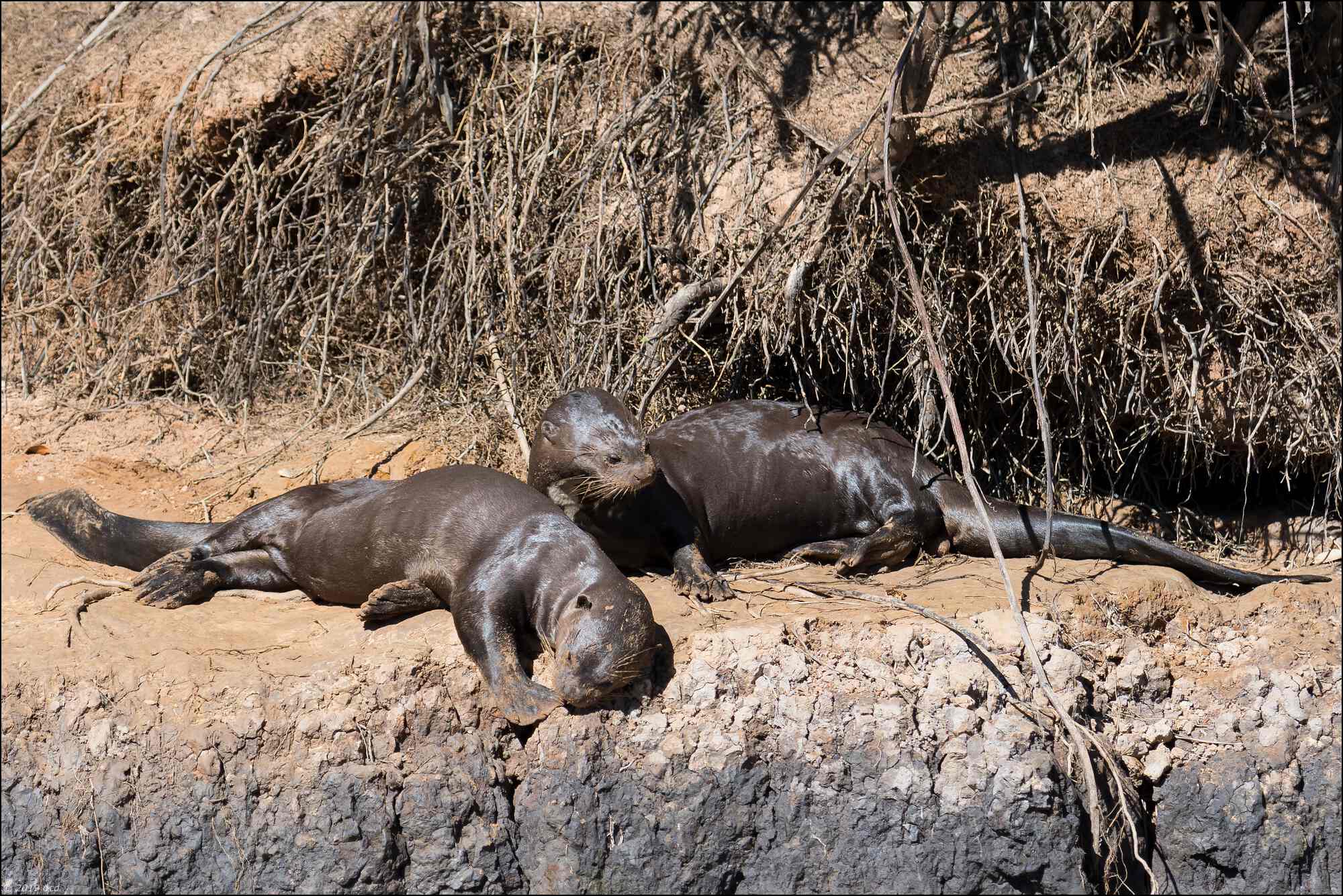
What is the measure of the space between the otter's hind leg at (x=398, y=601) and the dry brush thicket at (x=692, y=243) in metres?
1.48

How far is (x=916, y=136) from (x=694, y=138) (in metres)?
0.88

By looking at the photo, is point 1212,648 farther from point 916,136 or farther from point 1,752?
point 1,752

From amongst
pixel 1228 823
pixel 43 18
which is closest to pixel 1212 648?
pixel 1228 823

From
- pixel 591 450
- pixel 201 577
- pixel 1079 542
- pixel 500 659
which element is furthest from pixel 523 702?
pixel 1079 542

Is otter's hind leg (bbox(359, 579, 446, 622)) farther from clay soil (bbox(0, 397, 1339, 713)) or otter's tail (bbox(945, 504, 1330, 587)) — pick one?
otter's tail (bbox(945, 504, 1330, 587))

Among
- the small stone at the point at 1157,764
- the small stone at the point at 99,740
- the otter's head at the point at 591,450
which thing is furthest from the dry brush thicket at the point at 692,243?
the small stone at the point at 99,740

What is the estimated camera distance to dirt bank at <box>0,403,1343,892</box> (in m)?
2.96

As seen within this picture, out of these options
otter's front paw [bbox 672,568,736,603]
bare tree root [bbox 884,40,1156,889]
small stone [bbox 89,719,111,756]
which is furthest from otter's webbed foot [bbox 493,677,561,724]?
bare tree root [bbox 884,40,1156,889]

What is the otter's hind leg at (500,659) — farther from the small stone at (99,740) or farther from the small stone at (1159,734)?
the small stone at (1159,734)

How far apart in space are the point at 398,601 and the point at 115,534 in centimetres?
108

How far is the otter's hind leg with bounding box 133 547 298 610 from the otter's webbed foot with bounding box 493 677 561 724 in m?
1.02

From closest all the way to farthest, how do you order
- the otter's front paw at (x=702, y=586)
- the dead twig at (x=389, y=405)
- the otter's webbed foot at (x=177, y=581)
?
1. the otter's webbed foot at (x=177, y=581)
2. the otter's front paw at (x=702, y=586)
3. the dead twig at (x=389, y=405)

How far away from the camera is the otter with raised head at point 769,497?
3.71 m

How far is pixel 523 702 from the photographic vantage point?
119 inches
